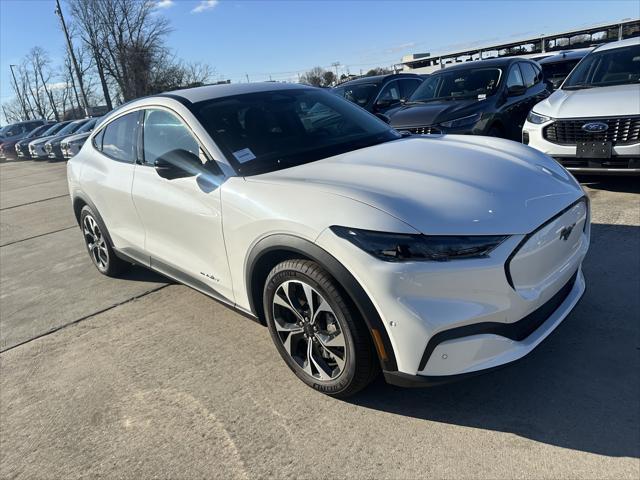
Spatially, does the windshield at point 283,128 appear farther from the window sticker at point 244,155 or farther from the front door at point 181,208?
the front door at point 181,208

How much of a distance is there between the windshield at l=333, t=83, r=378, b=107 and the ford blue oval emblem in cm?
505

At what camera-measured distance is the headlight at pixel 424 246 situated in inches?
87.7

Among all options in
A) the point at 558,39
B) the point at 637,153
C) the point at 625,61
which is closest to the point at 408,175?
the point at 637,153

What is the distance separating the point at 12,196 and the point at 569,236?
13722mm

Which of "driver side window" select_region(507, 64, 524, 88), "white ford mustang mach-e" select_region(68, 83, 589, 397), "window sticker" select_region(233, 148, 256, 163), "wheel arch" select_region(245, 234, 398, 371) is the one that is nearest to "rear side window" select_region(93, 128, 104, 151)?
"white ford mustang mach-e" select_region(68, 83, 589, 397)

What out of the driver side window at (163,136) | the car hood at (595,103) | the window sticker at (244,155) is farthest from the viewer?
the car hood at (595,103)

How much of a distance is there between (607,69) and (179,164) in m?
5.85

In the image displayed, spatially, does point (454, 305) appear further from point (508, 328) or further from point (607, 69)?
point (607, 69)

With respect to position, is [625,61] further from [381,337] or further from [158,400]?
[158,400]

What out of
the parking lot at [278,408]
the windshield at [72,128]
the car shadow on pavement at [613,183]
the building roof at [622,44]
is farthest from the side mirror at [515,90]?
the windshield at [72,128]

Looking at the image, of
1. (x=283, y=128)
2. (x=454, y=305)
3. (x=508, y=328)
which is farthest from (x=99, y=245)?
(x=508, y=328)

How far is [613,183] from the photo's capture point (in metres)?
6.18

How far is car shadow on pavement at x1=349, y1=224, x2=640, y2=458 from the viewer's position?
2.35 meters

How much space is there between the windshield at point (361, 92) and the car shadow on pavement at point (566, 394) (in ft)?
24.2
